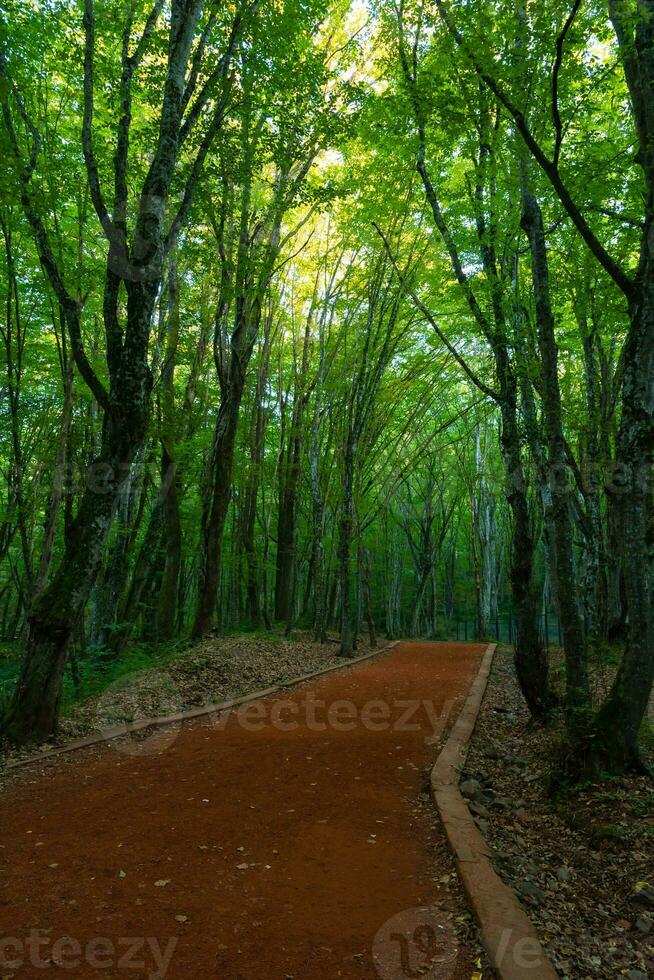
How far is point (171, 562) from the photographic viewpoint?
1285cm

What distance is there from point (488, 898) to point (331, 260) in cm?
1480

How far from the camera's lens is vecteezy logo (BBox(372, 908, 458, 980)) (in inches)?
98.3

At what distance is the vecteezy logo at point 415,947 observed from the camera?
2498mm

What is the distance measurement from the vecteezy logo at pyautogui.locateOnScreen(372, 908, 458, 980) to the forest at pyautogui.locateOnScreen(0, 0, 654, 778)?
7.10ft

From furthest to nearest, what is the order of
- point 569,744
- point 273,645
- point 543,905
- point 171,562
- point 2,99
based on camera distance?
point 171,562 → point 273,645 → point 2,99 → point 569,744 → point 543,905

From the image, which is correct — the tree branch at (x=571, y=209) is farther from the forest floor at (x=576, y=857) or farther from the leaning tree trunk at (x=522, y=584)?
the forest floor at (x=576, y=857)

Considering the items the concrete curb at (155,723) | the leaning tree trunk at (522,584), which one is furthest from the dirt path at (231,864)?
the leaning tree trunk at (522,584)

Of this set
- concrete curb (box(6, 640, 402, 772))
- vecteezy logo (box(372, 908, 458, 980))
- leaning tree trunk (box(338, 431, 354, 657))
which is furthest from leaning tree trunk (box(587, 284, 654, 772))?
leaning tree trunk (box(338, 431, 354, 657))

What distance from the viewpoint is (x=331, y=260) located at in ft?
49.7

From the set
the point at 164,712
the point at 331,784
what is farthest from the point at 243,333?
the point at 331,784

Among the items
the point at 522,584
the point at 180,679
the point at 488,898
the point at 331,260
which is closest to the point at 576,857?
the point at 488,898

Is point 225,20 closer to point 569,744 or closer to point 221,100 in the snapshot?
point 221,100

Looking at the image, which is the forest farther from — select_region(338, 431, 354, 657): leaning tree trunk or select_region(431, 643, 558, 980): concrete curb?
select_region(431, 643, 558, 980): concrete curb

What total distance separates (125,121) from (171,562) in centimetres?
884
